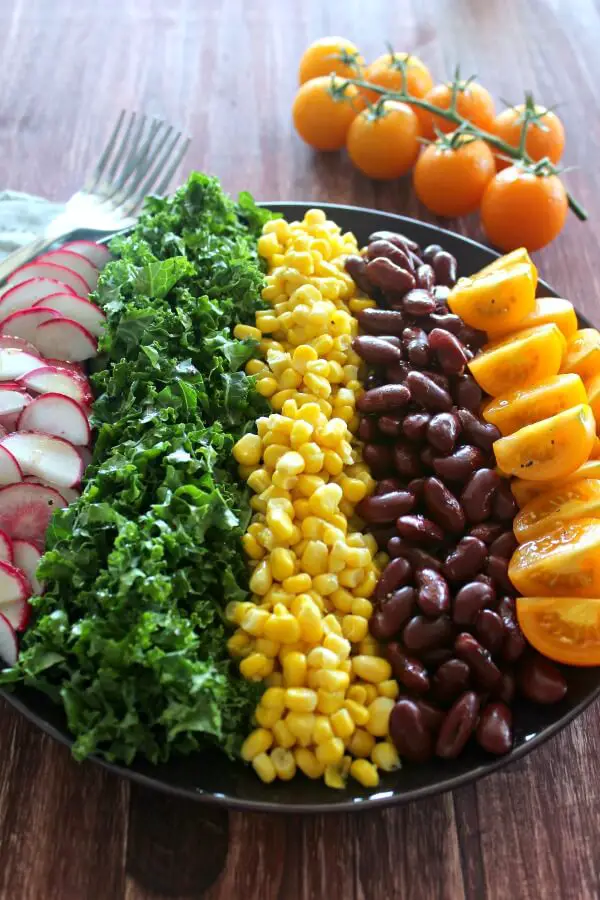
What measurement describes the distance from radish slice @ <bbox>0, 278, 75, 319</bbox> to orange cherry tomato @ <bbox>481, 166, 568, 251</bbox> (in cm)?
149

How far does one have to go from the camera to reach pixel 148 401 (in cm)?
195

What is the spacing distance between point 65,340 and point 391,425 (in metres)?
0.94

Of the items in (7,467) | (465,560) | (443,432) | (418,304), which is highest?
(418,304)

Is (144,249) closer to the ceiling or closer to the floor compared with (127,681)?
closer to the ceiling

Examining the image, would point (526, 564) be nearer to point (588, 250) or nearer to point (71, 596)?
point (71, 596)

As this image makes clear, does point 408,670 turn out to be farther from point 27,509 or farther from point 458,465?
point 27,509

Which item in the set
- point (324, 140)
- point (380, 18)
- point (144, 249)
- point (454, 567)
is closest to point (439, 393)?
point (454, 567)

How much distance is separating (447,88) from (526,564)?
1.99 meters

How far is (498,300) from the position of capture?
218cm

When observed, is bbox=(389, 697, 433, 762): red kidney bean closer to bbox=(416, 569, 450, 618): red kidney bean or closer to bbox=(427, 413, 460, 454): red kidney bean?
bbox=(416, 569, 450, 618): red kidney bean

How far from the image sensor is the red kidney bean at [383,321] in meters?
2.20

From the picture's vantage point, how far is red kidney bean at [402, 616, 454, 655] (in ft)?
5.68

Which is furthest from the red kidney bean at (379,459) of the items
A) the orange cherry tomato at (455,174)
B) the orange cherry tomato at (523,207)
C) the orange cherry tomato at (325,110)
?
the orange cherry tomato at (325,110)

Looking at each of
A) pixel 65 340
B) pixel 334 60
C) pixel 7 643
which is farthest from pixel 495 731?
pixel 334 60
